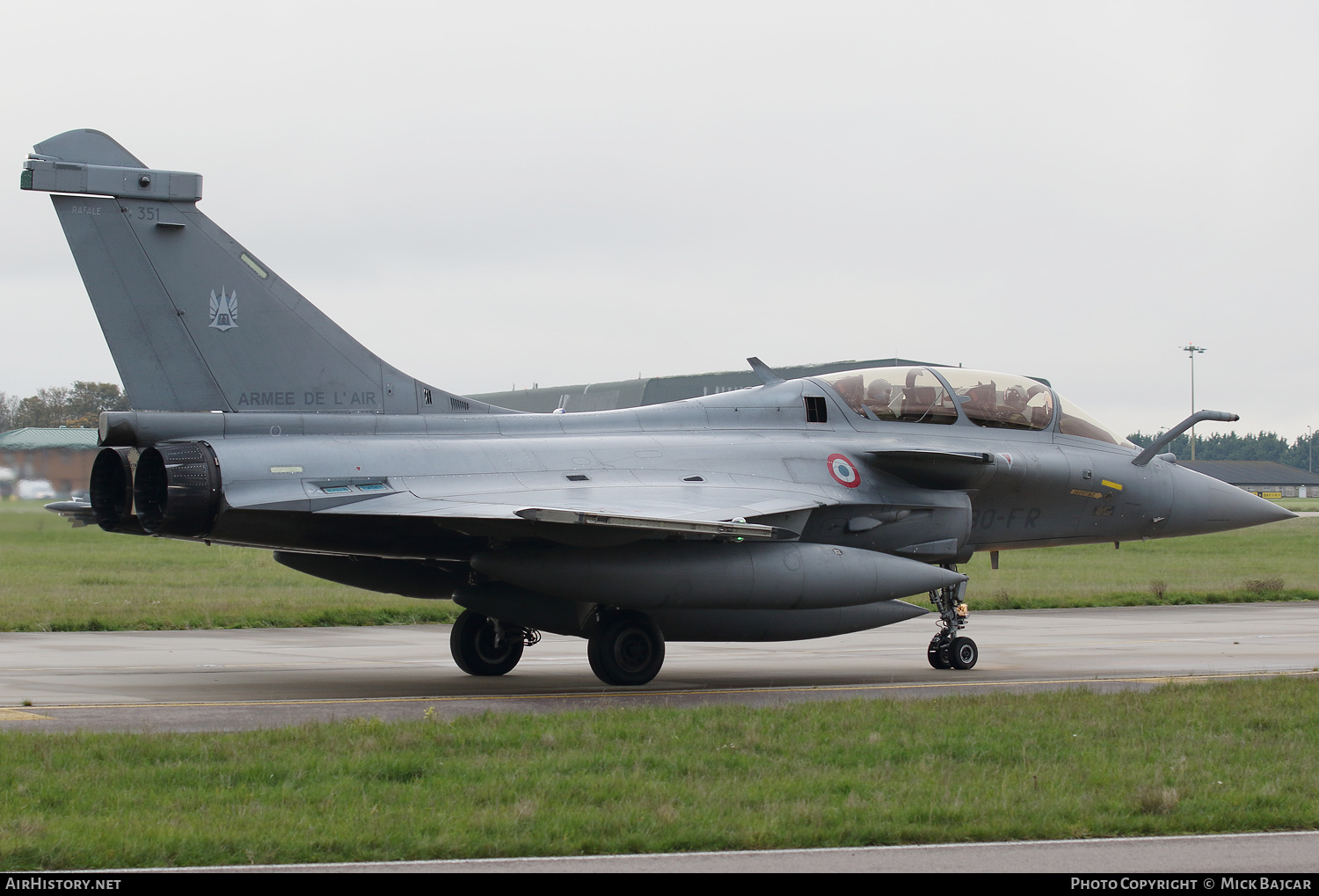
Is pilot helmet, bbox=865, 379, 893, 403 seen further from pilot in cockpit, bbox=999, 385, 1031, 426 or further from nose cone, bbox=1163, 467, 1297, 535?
nose cone, bbox=1163, 467, 1297, 535

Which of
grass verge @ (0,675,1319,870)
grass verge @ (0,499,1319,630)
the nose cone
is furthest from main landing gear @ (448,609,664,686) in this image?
grass verge @ (0,499,1319,630)

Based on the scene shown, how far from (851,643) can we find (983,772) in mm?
12537

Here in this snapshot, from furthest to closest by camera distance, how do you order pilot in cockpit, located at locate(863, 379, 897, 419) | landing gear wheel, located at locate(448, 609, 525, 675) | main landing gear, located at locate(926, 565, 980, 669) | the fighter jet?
pilot in cockpit, located at locate(863, 379, 897, 419) < main landing gear, located at locate(926, 565, 980, 669) < landing gear wheel, located at locate(448, 609, 525, 675) < the fighter jet

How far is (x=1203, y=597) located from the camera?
28.2 metres

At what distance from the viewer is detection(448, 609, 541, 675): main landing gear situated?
48.3 feet

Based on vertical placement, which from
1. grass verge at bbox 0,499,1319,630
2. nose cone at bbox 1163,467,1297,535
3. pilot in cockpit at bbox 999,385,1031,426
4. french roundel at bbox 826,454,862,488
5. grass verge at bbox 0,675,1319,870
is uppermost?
pilot in cockpit at bbox 999,385,1031,426

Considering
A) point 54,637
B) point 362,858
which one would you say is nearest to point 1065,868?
point 362,858

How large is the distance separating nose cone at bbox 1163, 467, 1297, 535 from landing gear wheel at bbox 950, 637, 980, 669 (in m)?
3.38

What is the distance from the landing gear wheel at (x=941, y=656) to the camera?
15.3 m

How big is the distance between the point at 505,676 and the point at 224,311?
16.5 ft

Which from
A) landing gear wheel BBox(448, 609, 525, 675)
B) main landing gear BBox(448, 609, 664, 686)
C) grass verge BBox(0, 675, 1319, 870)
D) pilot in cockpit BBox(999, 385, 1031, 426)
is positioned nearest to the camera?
→ grass verge BBox(0, 675, 1319, 870)

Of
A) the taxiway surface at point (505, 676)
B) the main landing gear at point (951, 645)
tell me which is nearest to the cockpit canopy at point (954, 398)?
the main landing gear at point (951, 645)

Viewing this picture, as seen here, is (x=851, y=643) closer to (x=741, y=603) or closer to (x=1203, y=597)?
(x=741, y=603)

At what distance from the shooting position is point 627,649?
1329cm
